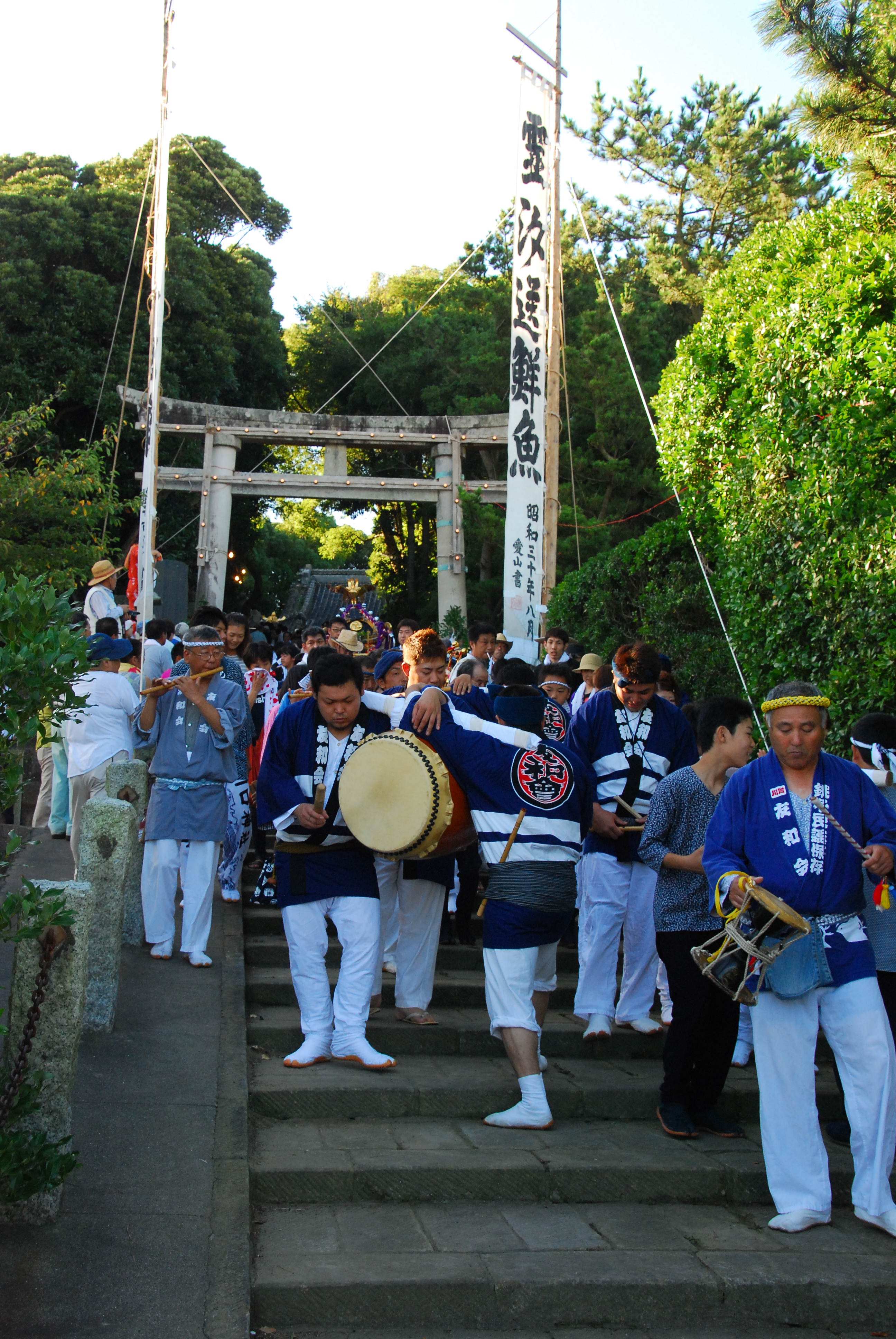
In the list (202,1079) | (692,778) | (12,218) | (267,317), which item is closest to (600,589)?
(692,778)

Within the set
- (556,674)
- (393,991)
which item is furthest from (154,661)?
(393,991)

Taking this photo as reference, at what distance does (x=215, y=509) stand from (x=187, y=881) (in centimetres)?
1486

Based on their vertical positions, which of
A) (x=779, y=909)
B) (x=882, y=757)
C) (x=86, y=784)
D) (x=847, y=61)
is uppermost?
(x=847, y=61)

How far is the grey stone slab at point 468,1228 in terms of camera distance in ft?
12.5

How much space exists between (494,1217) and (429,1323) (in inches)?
24.4

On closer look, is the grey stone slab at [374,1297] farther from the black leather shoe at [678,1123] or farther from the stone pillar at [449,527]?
the stone pillar at [449,527]

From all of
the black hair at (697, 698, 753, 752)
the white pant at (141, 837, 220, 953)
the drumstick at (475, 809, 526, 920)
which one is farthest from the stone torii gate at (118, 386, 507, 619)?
the drumstick at (475, 809, 526, 920)

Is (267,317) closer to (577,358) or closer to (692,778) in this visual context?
(577,358)

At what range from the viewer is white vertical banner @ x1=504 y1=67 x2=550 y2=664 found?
12.8m

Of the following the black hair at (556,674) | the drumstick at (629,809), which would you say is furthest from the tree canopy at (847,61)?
the drumstick at (629,809)

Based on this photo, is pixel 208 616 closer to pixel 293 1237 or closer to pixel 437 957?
pixel 437 957

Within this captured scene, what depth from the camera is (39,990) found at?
11.5ft

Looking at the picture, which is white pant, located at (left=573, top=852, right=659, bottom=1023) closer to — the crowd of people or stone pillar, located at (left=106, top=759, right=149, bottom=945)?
the crowd of people

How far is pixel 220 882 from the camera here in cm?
789
